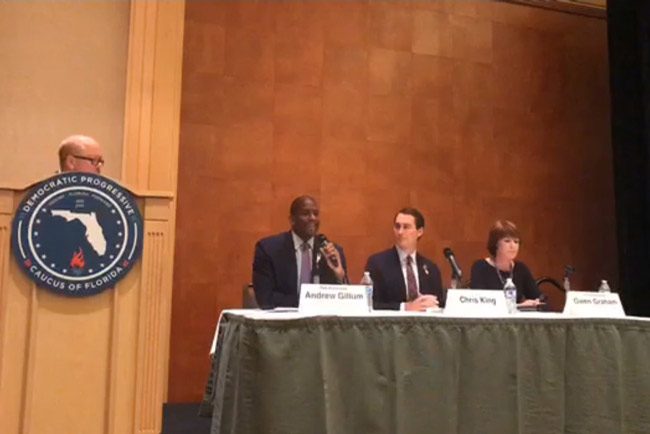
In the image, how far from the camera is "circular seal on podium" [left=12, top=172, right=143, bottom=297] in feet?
6.36

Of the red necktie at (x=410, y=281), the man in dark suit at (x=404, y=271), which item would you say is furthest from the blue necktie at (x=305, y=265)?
the red necktie at (x=410, y=281)

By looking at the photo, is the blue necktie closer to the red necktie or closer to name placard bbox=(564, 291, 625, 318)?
the red necktie

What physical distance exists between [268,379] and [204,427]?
217cm

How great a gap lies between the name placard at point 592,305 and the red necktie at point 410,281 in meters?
1.16

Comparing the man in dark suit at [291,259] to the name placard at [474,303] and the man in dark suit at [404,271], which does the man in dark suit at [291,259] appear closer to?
the man in dark suit at [404,271]

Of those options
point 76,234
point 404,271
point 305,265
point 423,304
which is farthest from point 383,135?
point 76,234

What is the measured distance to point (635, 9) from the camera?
205 inches

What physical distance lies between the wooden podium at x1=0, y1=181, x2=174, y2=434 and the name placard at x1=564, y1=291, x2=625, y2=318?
142cm

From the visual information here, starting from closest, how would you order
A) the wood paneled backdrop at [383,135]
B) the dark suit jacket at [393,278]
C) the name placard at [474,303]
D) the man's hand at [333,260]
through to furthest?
the name placard at [474,303] → the man's hand at [333,260] → the dark suit jacket at [393,278] → the wood paneled backdrop at [383,135]

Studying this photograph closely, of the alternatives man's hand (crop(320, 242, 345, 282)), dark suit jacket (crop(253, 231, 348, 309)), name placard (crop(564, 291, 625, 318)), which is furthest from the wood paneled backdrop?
name placard (crop(564, 291, 625, 318))

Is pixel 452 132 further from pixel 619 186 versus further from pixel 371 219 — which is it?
pixel 619 186

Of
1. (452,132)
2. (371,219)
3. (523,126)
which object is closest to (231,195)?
(371,219)

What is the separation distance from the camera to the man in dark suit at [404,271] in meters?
3.46

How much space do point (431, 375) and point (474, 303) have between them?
0.34 meters
